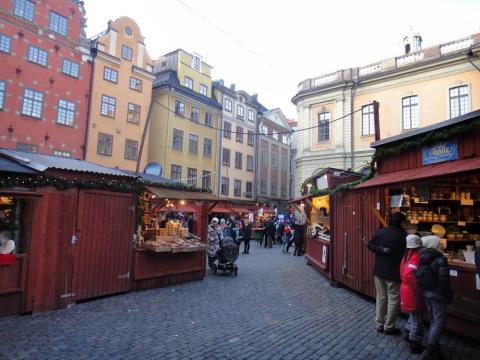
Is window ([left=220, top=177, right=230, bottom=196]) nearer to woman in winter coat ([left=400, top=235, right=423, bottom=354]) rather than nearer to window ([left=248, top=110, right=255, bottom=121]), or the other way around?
window ([left=248, top=110, right=255, bottom=121])

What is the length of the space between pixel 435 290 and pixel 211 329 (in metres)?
3.78

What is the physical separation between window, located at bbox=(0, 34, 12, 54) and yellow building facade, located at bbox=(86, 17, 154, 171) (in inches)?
224

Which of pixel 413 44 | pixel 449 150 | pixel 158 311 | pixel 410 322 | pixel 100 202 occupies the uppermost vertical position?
pixel 413 44

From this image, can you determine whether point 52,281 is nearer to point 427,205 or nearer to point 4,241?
point 4,241

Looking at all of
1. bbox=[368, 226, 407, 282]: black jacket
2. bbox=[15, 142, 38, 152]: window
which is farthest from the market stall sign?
bbox=[15, 142, 38, 152]: window

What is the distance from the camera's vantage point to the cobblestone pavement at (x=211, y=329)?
538cm

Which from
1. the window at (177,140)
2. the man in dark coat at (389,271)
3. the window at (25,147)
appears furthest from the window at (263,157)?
the man in dark coat at (389,271)

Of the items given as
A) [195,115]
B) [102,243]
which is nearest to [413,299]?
[102,243]

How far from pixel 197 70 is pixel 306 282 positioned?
30.5 metres

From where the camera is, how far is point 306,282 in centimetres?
1140

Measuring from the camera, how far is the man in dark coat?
630cm

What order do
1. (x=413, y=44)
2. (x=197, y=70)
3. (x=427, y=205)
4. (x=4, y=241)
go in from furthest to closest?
1. (x=197, y=70)
2. (x=413, y=44)
3. (x=427, y=205)
4. (x=4, y=241)

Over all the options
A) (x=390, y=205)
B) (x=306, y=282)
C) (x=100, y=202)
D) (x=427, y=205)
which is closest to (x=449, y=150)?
(x=390, y=205)

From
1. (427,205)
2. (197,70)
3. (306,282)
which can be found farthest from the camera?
(197,70)
